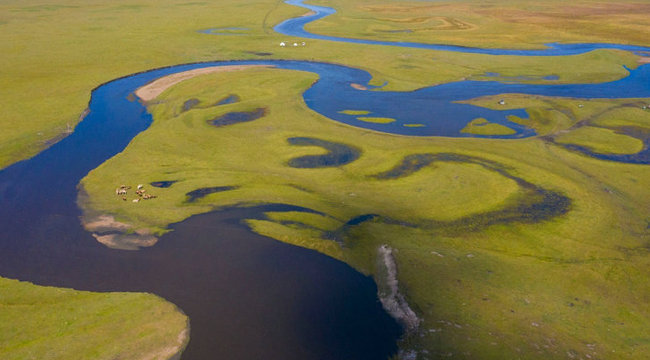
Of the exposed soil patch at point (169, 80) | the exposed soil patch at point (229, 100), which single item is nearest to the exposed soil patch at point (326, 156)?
the exposed soil patch at point (229, 100)

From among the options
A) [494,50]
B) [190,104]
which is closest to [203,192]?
[190,104]

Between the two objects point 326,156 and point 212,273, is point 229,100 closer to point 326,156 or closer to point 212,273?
A: point 326,156

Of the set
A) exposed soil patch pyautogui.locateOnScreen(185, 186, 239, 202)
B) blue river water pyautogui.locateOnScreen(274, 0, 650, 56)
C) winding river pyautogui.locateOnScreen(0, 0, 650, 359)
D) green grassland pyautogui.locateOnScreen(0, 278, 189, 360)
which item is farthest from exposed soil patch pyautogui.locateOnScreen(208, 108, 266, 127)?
blue river water pyautogui.locateOnScreen(274, 0, 650, 56)

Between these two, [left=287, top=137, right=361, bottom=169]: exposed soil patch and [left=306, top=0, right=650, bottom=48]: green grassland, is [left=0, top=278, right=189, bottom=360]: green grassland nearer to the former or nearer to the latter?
[left=287, top=137, right=361, bottom=169]: exposed soil patch

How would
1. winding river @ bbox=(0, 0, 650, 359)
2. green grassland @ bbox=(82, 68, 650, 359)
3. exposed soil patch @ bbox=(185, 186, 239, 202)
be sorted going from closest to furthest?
winding river @ bbox=(0, 0, 650, 359) < green grassland @ bbox=(82, 68, 650, 359) < exposed soil patch @ bbox=(185, 186, 239, 202)

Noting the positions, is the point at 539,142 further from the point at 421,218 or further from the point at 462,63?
the point at 462,63
